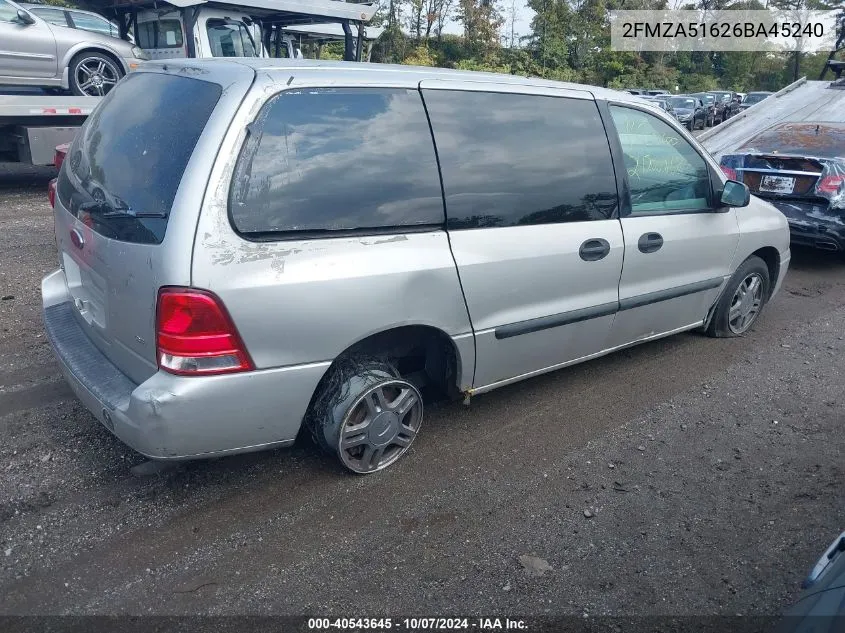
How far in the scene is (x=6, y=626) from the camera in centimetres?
237

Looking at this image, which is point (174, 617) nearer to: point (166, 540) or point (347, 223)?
point (166, 540)

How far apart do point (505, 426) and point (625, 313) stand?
1.00 meters

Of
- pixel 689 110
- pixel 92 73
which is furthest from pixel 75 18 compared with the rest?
pixel 689 110

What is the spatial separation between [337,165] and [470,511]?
1612mm

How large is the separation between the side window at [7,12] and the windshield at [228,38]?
2.34 meters

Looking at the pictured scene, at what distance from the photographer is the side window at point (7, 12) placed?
28.9 ft

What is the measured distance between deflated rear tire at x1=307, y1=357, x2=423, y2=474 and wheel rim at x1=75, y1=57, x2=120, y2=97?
8485 millimetres

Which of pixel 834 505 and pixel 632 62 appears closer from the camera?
pixel 834 505

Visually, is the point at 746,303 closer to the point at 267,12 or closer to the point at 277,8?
the point at 277,8

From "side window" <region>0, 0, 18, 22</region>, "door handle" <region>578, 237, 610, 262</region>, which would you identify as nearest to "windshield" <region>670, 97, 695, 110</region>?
"side window" <region>0, 0, 18, 22</region>

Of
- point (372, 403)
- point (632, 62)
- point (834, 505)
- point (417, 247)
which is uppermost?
point (632, 62)

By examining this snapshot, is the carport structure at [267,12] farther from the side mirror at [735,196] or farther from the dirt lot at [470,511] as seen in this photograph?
the side mirror at [735,196]

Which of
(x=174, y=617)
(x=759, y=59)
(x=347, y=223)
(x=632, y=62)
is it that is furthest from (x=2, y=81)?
(x=759, y=59)

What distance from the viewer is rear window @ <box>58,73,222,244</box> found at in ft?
8.94
